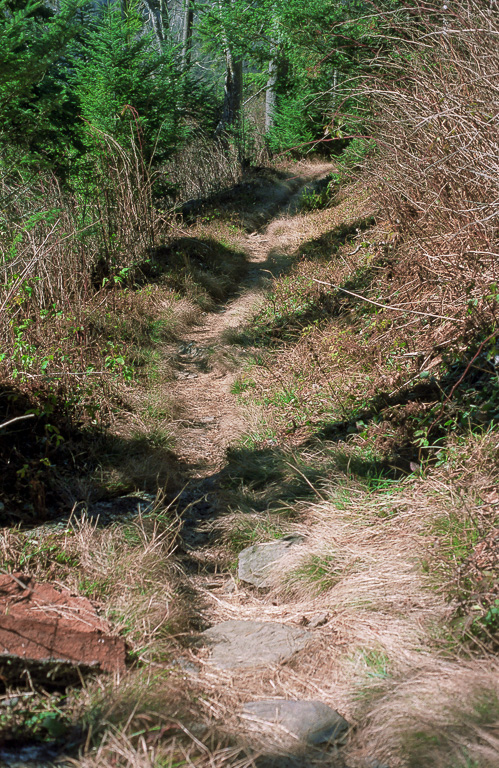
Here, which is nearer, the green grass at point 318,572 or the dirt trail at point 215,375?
the green grass at point 318,572

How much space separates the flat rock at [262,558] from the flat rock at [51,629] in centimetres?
A: 91

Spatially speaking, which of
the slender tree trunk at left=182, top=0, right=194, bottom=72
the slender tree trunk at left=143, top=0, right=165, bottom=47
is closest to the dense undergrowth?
the slender tree trunk at left=182, top=0, right=194, bottom=72

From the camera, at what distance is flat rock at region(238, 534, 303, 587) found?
10.9 ft

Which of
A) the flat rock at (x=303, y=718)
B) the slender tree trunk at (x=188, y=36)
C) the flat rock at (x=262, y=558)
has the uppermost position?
the slender tree trunk at (x=188, y=36)

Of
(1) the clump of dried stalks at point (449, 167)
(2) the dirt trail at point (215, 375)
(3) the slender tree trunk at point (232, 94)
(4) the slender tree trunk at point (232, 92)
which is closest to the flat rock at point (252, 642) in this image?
(2) the dirt trail at point (215, 375)

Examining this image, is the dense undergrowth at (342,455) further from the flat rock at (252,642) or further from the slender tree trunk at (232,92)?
the slender tree trunk at (232,92)

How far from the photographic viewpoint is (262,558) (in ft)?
11.2

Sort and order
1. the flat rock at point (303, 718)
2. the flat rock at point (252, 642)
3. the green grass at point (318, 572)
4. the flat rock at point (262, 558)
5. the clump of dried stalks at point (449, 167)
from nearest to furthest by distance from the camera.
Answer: the flat rock at point (303, 718) < the flat rock at point (252, 642) < the green grass at point (318, 572) < the flat rock at point (262, 558) < the clump of dried stalks at point (449, 167)

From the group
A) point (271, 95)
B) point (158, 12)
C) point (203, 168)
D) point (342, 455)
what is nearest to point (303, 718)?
point (342, 455)

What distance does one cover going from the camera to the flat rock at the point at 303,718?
7.08 feet

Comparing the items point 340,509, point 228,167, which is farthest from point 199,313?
Answer: point 228,167

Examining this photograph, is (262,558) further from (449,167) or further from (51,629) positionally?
(449,167)

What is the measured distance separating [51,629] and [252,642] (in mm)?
900

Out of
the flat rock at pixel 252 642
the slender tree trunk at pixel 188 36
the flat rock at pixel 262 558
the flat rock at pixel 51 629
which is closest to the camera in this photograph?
the flat rock at pixel 51 629
